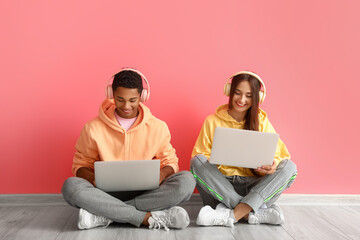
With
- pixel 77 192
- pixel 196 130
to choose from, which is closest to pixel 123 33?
pixel 196 130

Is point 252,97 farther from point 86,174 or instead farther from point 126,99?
point 86,174

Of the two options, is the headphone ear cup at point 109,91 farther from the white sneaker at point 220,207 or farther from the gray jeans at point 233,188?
the white sneaker at point 220,207

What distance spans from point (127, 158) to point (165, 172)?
8.2 inches

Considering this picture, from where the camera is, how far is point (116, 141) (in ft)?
7.39

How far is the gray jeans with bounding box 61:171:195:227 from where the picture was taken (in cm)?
198

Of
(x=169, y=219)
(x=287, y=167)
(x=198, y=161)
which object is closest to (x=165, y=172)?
(x=198, y=161)

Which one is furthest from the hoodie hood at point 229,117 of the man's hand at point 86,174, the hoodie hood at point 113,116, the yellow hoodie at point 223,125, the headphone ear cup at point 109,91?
the man's hand at point 86,174

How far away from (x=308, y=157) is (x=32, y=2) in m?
Answer: 1.80

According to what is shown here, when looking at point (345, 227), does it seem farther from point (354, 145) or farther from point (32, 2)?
point (32, 2)

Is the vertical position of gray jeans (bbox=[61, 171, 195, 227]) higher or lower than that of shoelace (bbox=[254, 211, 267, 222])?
higher

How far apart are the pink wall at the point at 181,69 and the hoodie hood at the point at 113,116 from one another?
177mm

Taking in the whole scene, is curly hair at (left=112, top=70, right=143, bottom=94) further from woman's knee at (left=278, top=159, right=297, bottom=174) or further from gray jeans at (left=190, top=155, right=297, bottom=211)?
woman's knee at (left=278, top=159, right=297, bottom=174)

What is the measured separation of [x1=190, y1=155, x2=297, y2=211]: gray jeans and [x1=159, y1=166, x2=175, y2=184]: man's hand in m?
0.11

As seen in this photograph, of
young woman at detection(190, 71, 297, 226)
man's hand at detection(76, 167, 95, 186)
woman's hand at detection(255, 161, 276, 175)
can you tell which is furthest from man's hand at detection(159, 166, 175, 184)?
woman's hand at detection(255, 161, 276, 175)
